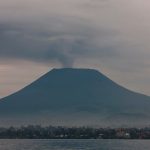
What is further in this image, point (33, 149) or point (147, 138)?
point (147, 138)

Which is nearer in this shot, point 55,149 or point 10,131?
point 55,149

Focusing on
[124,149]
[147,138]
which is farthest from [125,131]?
[124,149]

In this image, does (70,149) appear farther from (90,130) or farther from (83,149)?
(90,130)

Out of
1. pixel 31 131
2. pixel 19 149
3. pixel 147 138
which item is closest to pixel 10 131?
pixel 31 131

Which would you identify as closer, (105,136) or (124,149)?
(124,149)

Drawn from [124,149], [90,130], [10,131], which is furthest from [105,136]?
[124,149]

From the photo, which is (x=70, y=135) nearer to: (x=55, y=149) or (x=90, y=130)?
(x=90, y=130)

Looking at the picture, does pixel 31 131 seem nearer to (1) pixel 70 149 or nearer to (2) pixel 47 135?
(2) pixel 47 135
